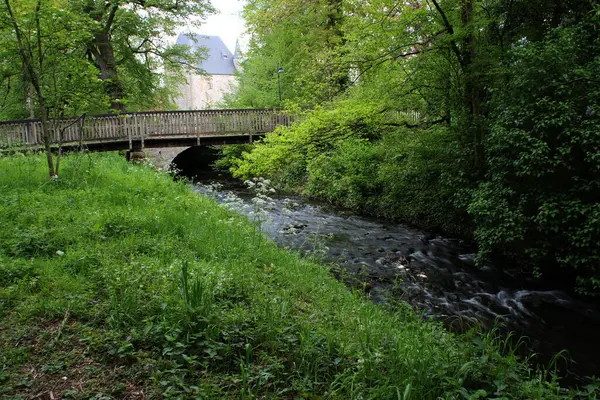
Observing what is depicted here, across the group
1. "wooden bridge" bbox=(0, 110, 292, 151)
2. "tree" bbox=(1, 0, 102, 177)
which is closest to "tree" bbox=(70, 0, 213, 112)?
"wooden bridge" bbox=(0, 110, 292, 151)

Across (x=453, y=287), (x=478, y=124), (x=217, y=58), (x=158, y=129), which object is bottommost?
(x=453, y=287)

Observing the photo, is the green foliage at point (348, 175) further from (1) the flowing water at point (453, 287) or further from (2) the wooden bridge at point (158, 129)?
(2) the wooden bridge at point (158, 129)

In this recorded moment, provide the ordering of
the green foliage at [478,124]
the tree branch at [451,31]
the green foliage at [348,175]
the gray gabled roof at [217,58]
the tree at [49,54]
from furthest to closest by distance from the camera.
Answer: the gray gabled roof at [217,58] → the green foliage at [348,175] → the tree branch at [451,31] → the tree at [49,54] → the green foliage at [478,124]

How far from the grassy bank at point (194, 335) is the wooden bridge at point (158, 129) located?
37.7ft

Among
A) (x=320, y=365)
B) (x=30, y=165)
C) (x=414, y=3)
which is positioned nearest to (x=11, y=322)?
(x=320, y=365)

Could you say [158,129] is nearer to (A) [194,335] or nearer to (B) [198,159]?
(B) [198,159]

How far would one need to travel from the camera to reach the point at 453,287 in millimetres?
7125

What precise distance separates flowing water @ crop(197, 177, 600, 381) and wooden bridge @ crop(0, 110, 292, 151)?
9.86 meters

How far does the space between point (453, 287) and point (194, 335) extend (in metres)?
5.47

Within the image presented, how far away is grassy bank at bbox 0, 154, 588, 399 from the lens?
2723 mm

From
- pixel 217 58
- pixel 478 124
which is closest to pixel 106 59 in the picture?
pixel 478 124

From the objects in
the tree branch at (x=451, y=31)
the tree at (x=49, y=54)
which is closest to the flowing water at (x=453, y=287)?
the tree branch at (x=451, y=31)

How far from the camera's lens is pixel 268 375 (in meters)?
2.74

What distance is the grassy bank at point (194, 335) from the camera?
2.72 meters
